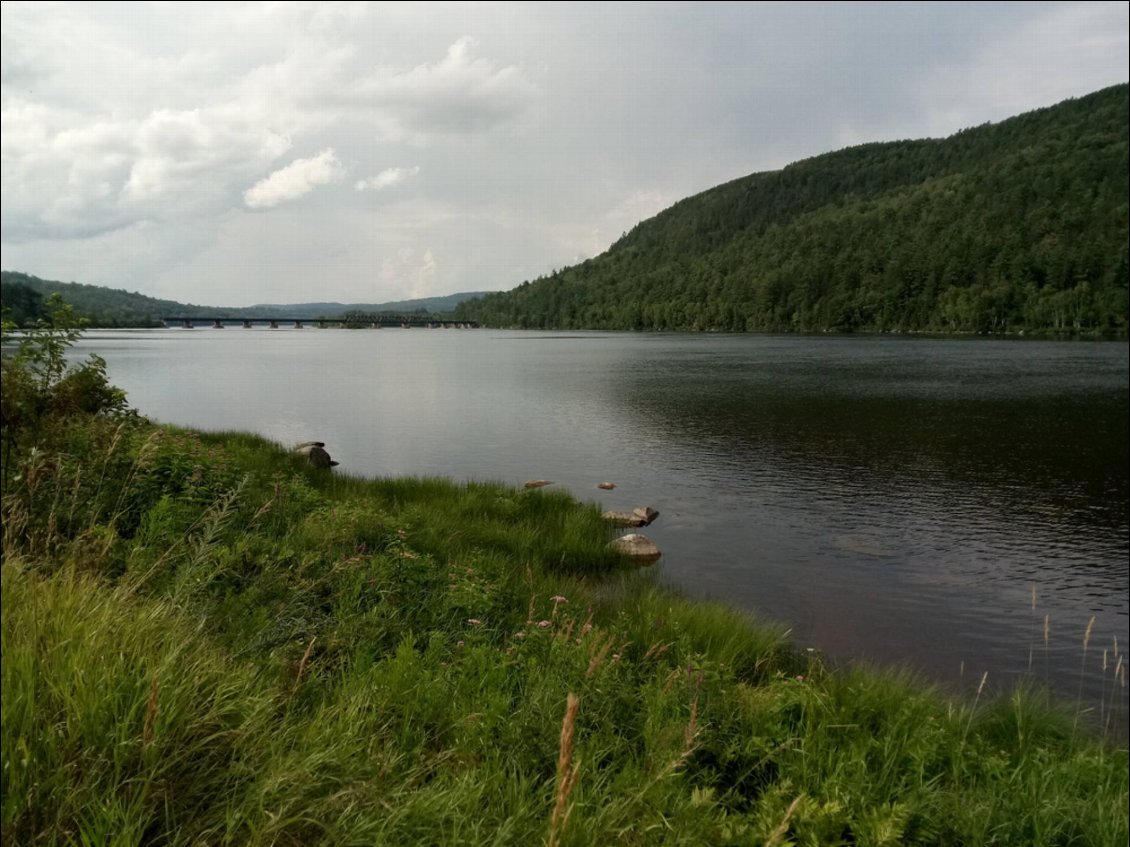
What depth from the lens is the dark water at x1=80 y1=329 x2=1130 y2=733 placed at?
14016 mm

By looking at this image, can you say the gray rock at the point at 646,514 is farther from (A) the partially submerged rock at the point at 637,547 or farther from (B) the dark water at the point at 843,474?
(A) the partially submerged rock at the point at 637,547

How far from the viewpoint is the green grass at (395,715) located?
330 cm

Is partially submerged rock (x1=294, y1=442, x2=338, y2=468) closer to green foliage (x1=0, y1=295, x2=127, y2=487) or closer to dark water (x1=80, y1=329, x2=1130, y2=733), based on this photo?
dark water (x1=80, y1=329, x2=1130, y2=733)

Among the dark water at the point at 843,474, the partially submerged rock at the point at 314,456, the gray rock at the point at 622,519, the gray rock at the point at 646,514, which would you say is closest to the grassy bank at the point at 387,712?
the dark water at the point at 843,474

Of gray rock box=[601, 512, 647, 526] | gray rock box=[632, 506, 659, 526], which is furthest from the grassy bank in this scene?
gray rock box=[632, 506, 659, 526]

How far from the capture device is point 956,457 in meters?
30.7

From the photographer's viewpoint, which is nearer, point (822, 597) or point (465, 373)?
point (822, 597)

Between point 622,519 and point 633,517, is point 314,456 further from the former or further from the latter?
point 633,517

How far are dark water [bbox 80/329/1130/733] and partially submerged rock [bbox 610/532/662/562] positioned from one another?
551 mm

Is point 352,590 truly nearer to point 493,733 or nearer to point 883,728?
point 493,733

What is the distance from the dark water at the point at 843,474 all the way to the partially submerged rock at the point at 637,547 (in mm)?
551

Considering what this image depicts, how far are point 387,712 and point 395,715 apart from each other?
2.5 inches

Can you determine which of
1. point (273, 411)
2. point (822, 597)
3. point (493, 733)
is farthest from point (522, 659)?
point (273, 411)

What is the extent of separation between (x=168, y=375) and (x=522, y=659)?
74872 mm
